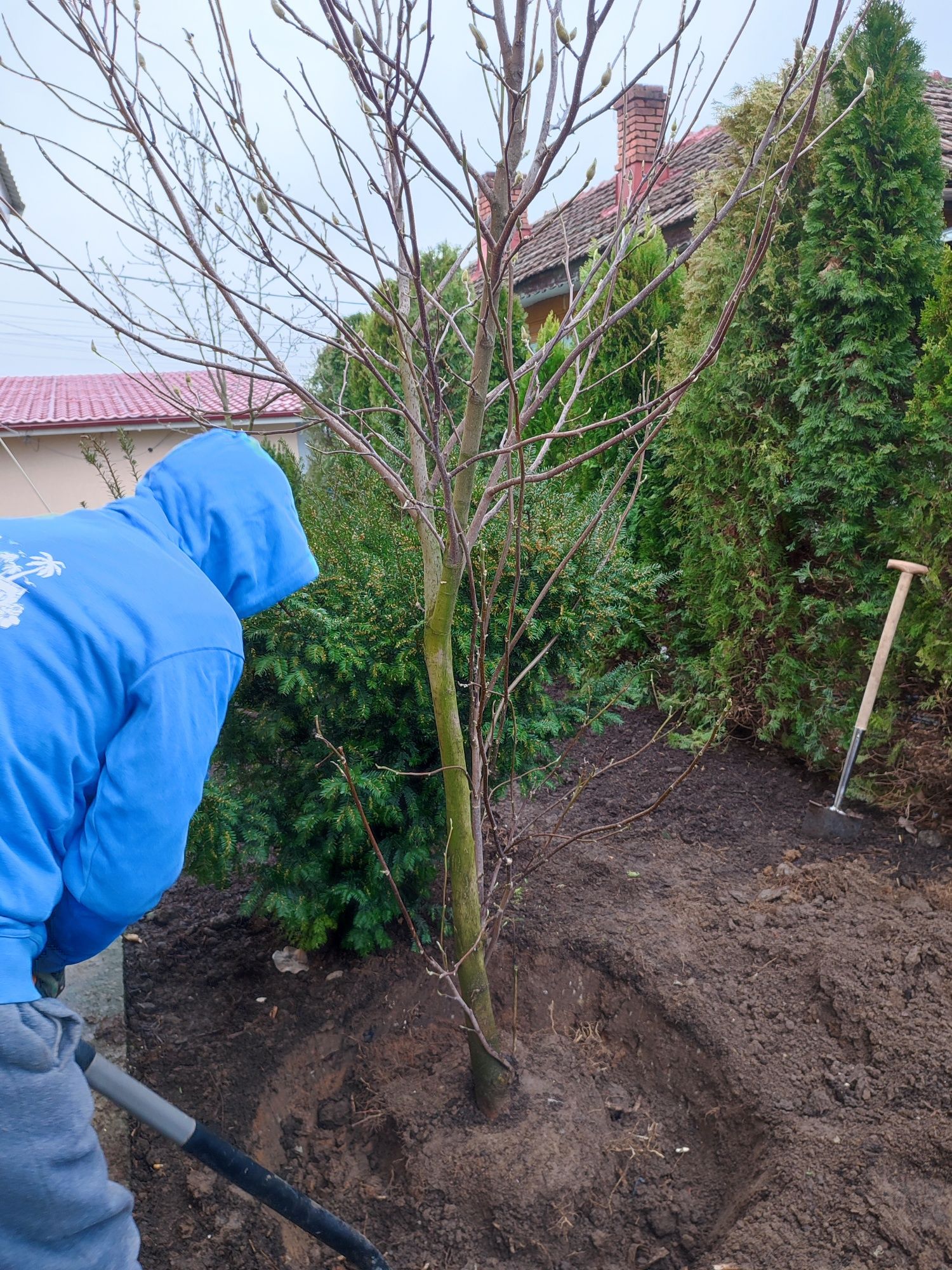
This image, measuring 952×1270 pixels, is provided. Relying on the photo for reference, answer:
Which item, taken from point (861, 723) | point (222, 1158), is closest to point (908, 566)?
point (861, 723)

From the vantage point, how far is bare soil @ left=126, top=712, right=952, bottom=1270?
1973 millimetres

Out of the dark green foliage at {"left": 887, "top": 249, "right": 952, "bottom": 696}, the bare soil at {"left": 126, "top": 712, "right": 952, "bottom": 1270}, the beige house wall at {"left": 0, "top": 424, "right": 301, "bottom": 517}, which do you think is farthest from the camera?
the beige house wall at {"left": 0, "top": 424, "right": 301, "bottom": 517}

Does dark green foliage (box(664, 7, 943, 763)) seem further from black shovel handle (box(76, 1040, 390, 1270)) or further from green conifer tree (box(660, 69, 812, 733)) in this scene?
black shovel handle (box(76, 1040, 390, 1270))

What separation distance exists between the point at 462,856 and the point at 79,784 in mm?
1050

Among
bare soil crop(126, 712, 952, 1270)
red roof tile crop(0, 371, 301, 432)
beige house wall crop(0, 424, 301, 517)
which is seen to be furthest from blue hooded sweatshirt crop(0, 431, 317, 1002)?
beige house wall crop(0, 424, 301, 517)

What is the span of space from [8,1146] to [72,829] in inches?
17.7

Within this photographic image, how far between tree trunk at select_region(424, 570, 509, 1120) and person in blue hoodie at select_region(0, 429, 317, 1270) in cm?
57

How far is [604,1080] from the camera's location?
245 centimetres

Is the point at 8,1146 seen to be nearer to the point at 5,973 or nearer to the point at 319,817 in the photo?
the point at 5,973

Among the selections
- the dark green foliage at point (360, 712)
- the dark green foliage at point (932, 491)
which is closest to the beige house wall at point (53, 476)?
the dark green foliage at point (932, 491)

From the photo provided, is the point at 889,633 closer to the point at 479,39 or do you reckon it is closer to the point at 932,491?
the point at 932,491

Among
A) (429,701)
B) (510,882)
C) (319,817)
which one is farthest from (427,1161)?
(429,701)

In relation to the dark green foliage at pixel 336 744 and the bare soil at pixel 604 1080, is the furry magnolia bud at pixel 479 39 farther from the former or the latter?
the bare soil at pixel 604 1080

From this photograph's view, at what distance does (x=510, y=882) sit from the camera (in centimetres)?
219
